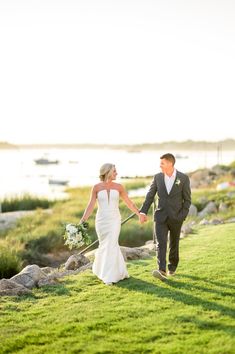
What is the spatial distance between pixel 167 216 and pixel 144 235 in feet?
34.9

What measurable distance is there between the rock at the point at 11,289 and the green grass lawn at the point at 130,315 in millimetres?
209

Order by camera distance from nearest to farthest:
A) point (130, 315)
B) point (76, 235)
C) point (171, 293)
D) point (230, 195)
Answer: point (130, 315) < point (171, 293) < point (76, 235) < point (230, 195)

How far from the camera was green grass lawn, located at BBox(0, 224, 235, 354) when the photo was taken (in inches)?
241

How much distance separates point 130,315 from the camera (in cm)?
717

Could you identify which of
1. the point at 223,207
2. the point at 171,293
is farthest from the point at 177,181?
the point at 223,207

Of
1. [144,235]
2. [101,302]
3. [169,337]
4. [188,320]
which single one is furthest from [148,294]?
[144,235]

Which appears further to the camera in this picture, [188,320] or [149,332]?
[188,320]

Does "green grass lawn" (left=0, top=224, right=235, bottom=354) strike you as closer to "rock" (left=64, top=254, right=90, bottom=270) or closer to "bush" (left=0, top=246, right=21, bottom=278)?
"rock" (left=64, top=254, right=90, bottom=270)

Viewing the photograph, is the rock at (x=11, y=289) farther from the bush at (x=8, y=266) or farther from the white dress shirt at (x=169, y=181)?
the bush at (x=8, y=266)

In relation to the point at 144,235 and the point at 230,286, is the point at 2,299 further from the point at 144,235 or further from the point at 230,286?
the point at 144,235

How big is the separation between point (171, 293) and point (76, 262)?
380 centimetres

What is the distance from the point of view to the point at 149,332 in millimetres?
6430

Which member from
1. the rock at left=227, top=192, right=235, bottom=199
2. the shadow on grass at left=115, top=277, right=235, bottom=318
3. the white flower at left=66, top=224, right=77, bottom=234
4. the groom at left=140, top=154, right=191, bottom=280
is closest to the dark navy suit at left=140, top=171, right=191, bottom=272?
the groom at left=140, top=154, right=191, bottom=280

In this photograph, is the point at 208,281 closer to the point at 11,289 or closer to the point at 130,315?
the point at 130,315
